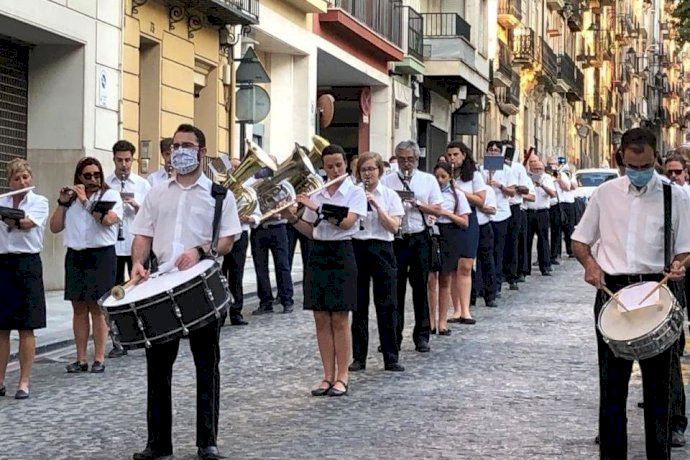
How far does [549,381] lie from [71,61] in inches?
406

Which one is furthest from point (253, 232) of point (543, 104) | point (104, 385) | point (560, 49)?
point (560, 49)

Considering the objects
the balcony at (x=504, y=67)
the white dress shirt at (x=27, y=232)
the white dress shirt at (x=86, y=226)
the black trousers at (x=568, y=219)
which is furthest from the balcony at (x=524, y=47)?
the white dress shirt at (x=27, y=232)

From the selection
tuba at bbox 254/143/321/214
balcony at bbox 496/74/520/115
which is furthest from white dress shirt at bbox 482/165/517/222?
balcony at bbox 496/74/520/115

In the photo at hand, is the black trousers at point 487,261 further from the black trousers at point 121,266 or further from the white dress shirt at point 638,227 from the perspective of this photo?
the white dress shirt at point 638,227

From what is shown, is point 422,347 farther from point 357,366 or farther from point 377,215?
point 377,215

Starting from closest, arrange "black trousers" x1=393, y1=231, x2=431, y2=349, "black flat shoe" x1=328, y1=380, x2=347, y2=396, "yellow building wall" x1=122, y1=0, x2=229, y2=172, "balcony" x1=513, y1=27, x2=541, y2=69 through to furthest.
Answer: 1. "black flat shoe" x1=328, y1=380, x2=347, y2=396
2. "black trousers" x1=393, y1=231, x2=431, y2=349
3. "yellow building wall" x1=122, y1=0, x2=229, y2=172
4. "balcony" x1=513, y1=27, x2=541, y2=69

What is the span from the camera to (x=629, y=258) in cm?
767

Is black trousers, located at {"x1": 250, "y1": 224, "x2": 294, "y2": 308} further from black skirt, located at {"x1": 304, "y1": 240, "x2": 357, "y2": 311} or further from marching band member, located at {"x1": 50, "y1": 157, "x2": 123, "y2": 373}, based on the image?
black skirt, located at {"x1": 304, "y1": 240, "x2": 357, "y2": 311}

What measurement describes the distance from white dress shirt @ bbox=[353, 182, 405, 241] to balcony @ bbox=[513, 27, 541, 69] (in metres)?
41.2

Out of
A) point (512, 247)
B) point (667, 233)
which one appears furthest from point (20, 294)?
point (512, 247)

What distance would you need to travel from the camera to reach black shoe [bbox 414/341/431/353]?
13.3 metres

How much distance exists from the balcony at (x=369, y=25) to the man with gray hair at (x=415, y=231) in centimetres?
1754

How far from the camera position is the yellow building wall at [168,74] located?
21.2 meters

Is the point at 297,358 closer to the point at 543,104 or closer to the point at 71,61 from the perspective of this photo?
the point at 71,61
